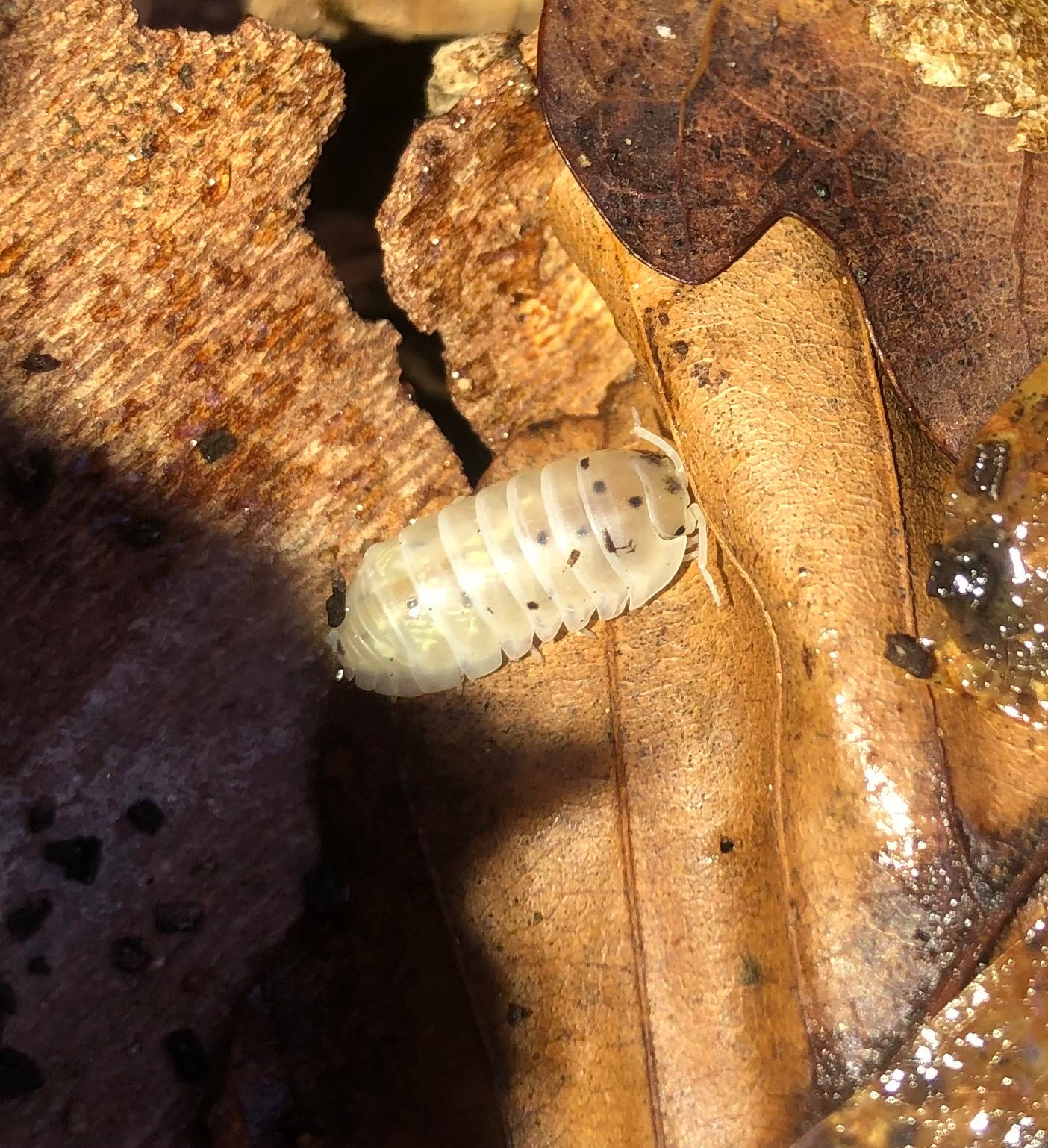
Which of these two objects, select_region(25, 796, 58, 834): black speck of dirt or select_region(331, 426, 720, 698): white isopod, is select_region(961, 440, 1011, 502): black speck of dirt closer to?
select_region(331, 426, 720, 698): white isopod

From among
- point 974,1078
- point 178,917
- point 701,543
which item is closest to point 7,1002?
point 178,917

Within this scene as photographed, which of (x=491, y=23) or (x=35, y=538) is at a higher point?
(x=491, y=23)

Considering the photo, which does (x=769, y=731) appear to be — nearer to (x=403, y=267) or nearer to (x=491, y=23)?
(x=403, y=267)

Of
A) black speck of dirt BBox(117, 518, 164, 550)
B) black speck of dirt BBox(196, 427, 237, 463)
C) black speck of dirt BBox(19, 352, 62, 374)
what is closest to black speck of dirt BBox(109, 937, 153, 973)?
black speck of dirt BBox(117, 518, 164, 550)

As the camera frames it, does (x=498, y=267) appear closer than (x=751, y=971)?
No

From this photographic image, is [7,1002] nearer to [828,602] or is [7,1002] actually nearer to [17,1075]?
[17,1075]

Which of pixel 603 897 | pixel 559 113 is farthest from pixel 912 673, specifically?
pixel 559 113
